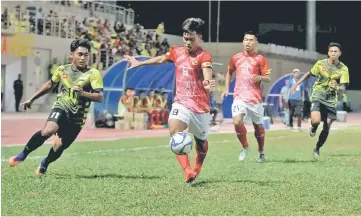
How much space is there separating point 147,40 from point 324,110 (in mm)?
28868

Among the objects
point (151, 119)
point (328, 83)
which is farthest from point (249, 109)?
point (151, 119)

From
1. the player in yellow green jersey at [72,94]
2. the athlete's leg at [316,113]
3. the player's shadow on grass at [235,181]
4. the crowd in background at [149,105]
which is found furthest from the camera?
the crowd in background at [149,105]

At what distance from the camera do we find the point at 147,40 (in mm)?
41344

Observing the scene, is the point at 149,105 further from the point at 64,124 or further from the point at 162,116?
the point at 64,124

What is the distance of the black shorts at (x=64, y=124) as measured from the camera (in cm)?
937

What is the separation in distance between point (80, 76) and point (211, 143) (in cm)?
897

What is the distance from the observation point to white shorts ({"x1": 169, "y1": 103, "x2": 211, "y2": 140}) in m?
9.04

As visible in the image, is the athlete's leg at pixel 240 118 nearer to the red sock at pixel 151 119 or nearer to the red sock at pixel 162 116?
the red sock at pixel 151 119

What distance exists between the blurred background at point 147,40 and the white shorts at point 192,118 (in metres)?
13.5

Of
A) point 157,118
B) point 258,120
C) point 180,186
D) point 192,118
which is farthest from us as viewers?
point 157,118

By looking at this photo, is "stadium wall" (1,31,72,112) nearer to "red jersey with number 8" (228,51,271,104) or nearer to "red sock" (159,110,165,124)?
"red sock" (159,110,165,124)

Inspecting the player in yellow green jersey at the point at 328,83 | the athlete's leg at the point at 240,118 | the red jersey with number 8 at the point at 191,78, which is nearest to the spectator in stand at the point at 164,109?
the player in yellow green jersey at the point at 328,83

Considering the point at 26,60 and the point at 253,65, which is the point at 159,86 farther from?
the point at 253,65

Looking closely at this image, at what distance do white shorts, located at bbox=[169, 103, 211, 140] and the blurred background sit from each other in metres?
13.5
